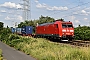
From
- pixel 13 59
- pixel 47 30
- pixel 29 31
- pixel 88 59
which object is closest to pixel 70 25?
pixel 47 30

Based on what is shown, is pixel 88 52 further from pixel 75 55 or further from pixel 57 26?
pixel 57 26

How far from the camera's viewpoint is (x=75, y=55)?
14023 millimetres

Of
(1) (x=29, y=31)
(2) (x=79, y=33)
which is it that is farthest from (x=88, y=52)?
(1) (x=29, y=31)

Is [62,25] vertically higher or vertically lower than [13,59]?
higher

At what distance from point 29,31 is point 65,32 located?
29.1 m

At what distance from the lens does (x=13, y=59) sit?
1650cm

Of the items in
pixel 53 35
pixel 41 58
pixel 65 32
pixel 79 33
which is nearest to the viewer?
pixel 41 58

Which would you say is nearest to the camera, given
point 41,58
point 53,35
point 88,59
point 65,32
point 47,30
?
point 88,59

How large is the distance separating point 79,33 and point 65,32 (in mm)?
11038

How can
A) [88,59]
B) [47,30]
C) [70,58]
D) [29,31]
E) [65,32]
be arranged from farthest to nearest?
[29,31], [47,30], [65,32], [70,58], [88,59]

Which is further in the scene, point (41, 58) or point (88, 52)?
point (41, 58)

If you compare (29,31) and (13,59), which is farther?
(29,31)

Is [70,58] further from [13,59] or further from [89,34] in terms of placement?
[89,34]

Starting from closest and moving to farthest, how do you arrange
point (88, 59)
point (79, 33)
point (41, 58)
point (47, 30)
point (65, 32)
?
point (88, 59) → point (41, 58) → point (65, 32) → point (47, 30) → point (79, 33)
